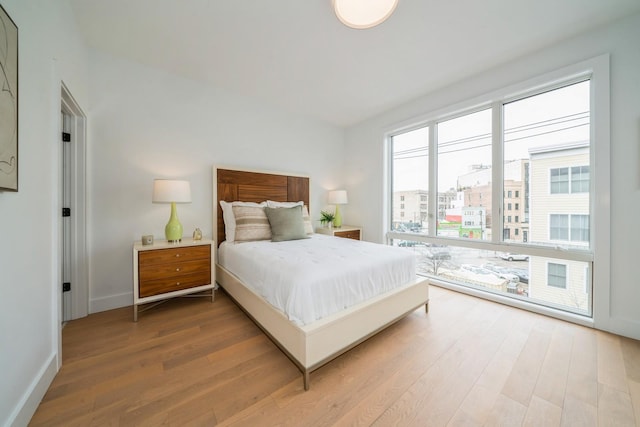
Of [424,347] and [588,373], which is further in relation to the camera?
[424,347]

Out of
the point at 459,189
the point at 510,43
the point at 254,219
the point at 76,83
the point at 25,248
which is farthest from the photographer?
the point at 459,189

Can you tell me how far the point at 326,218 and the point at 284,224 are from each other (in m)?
1.32

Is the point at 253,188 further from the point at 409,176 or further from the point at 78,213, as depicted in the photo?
the point at 409,176

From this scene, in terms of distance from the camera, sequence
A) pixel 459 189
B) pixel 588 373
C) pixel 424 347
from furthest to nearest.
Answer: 1. pixel 459 189
2. pixel 424 347
3. pixel 588 373

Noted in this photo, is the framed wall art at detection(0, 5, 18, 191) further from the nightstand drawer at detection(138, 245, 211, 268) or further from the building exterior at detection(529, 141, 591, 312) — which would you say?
the building exterior at detection(529, 141, 591, 312)

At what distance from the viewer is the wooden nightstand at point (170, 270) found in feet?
6.81

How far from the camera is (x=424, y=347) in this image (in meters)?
1.73

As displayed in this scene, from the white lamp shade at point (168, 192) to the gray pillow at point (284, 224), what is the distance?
37.0 inches

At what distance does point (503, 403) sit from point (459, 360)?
0.35 metres

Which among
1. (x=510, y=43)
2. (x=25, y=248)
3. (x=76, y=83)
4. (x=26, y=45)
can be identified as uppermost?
(x=510, y=43)

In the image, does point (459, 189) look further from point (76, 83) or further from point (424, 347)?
point (76, 83)

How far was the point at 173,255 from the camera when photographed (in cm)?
224

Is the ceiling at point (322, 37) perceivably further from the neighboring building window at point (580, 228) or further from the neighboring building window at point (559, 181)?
the neighboring building window at point (580, 228)

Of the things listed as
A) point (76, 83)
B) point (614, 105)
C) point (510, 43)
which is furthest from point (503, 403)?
point (76, 83)
